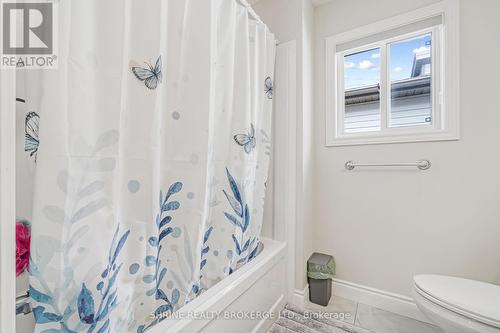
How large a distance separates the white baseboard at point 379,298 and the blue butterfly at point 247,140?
52.0 inches

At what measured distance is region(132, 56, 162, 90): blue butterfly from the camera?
772mm

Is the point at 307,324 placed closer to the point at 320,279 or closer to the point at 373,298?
the point at 320,279

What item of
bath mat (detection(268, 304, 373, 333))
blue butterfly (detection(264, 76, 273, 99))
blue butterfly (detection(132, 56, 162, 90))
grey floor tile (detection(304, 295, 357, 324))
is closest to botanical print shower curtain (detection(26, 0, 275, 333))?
blue butterfly (detection(132, 56, 162, 90))

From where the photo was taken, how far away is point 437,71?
1.49 metres

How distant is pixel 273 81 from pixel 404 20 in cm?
98

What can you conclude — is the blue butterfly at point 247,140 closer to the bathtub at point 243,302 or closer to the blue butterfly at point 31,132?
the bathtub at point 243,302

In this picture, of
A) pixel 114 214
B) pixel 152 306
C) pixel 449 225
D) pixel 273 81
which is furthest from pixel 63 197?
pixel 449 225

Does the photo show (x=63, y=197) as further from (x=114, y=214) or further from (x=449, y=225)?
(x=449, y=225)

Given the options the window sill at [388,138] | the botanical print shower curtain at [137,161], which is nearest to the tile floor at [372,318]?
the botanical print shower curtain at [137,161]

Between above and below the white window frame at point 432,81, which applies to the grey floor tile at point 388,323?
below

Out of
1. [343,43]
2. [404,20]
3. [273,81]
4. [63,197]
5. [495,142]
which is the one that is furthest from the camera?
[343,43]

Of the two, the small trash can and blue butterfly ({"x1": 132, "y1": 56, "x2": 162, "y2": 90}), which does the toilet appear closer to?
the small trash can

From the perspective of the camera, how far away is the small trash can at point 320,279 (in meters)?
1.63

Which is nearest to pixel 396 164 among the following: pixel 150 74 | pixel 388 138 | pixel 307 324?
pixel 388 138
